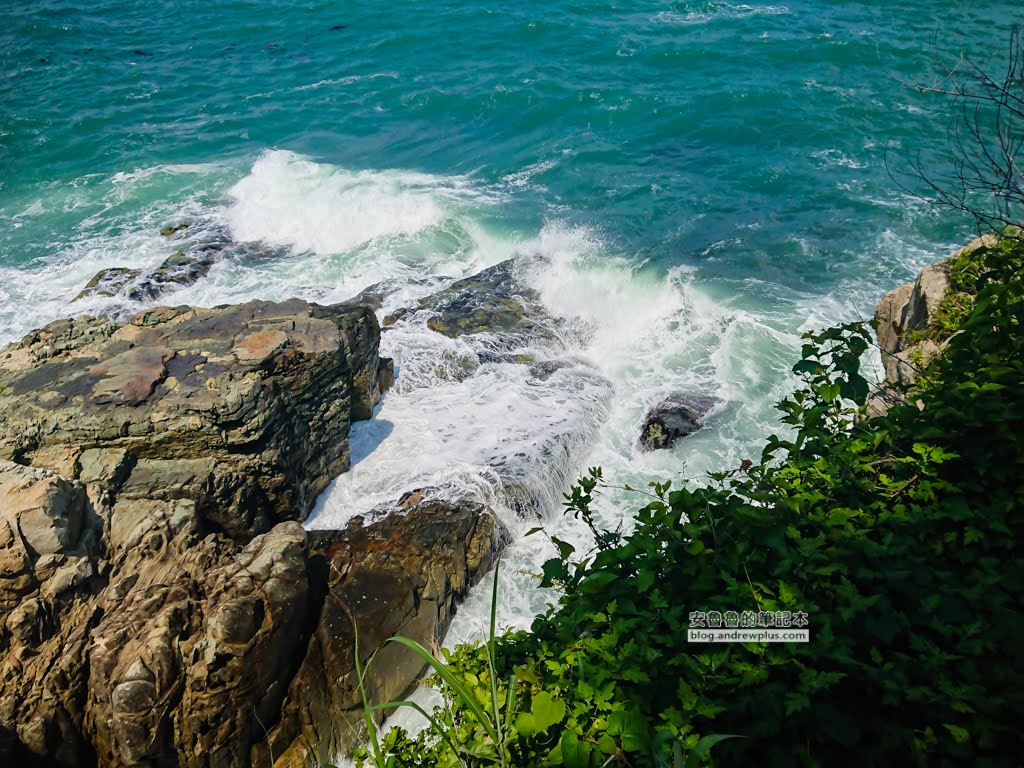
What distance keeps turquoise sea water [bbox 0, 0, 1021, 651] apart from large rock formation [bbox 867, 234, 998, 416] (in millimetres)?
3168

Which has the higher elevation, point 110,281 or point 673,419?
point 110,281

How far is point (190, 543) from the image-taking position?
24.1 ft

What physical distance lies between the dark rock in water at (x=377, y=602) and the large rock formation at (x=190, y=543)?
0.02 metres

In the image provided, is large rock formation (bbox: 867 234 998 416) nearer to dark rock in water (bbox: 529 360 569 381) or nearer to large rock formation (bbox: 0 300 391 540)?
dark rock in water (bbox: 529 360 569 381)

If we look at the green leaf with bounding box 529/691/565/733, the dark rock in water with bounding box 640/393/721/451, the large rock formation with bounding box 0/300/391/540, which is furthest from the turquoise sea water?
the green leaf with bounding box 529/691/565/733

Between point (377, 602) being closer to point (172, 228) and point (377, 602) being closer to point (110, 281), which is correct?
point (110, 281)

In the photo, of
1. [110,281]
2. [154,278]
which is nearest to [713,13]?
[154,278]

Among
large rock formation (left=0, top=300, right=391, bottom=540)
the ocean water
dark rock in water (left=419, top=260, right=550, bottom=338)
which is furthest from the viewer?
dark rock in water (left=419, top=260, right=550, bottom=338)

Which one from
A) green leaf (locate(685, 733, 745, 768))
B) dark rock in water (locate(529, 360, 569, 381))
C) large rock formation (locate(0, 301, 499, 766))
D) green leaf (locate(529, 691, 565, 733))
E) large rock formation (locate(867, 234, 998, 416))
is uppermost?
green leaf (locate(685, 733, 745, 768))

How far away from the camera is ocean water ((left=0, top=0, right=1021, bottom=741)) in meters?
10.9

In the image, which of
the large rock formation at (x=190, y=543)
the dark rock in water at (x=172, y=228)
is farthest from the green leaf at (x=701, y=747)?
the dark rock in water at (x=172, y=228)

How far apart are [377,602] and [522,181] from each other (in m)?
13.8

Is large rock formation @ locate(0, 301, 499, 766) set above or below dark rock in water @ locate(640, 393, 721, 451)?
above

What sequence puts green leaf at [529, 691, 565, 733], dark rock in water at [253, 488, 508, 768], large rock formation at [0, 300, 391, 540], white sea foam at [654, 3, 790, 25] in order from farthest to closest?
1. white sea foam at [654, 3, 790, 25]
2. large rock formation at [0, 300, 391, 540]
3. dark rock in water at [253, 488, 508, 768]
4. green leaf at [529, 691, 565, 733]
